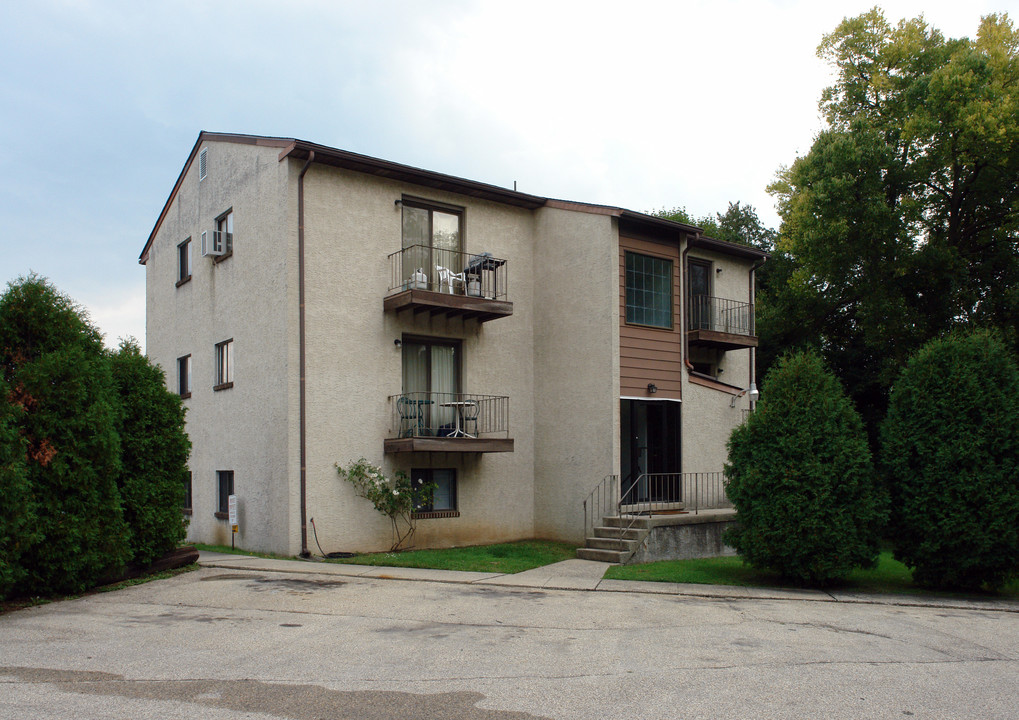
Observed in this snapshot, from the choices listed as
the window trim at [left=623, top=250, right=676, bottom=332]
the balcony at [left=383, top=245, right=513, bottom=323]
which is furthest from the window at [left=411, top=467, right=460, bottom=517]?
the window trim at [left=623, top=250, right=676, bottom=332]

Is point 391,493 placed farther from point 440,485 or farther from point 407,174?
point 407,174

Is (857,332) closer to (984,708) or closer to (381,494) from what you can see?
(381,494)

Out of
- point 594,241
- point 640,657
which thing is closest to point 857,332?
point 594,241

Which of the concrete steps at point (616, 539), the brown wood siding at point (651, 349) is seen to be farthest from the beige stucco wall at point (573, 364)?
the concrete steps at point (616, 539)

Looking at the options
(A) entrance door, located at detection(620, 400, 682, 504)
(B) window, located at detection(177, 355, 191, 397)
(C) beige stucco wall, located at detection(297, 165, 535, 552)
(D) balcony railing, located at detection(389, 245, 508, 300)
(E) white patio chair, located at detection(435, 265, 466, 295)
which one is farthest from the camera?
(B) window, located at detection(177, 355, 191, 397)

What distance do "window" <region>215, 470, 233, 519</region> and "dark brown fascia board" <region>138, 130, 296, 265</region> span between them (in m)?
6.77

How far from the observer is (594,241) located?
16.3m

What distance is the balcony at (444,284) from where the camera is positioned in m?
15.0

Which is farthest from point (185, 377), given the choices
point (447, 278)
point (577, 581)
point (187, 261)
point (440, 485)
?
point (577, 581)

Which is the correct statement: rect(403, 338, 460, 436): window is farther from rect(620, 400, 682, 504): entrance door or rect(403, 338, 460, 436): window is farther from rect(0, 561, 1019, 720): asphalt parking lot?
rect(0, 561, 1019, 720): asphalt parking lot

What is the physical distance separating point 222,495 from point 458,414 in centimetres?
556

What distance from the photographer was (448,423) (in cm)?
1598

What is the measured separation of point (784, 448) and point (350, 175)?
30.4ft

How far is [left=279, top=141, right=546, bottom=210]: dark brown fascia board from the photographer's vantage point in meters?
14.4
